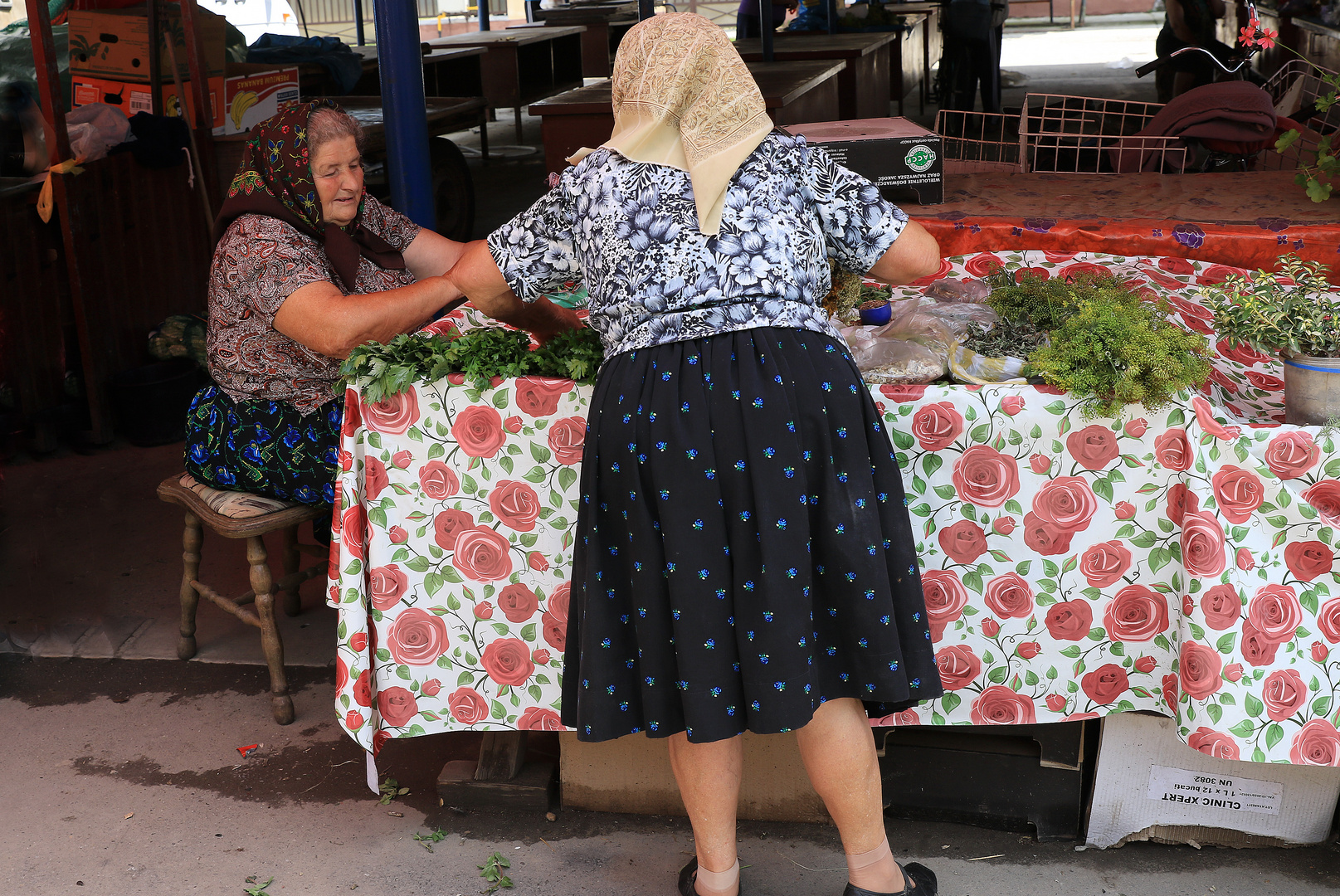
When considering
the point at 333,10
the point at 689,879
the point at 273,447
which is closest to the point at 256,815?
the point at 273,447

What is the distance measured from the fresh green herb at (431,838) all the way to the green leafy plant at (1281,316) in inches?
73.9

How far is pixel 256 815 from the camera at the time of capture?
251cm

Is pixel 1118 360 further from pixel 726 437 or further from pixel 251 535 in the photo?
pixel 251 535

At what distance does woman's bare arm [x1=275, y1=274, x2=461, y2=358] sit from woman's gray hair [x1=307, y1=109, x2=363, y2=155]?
0.33m

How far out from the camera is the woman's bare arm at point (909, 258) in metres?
1.91

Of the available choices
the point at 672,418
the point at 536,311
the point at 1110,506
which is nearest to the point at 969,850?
the point at 1110,506

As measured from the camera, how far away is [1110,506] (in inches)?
80.6

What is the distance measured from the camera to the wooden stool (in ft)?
8.96

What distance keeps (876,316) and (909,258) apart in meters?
0.43

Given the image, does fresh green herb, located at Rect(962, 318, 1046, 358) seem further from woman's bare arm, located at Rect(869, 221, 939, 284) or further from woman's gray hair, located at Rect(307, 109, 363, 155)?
woman's gray hair, located at Rect(307, 109, 363, 155)

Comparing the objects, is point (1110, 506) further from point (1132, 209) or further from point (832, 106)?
point (832, 106)

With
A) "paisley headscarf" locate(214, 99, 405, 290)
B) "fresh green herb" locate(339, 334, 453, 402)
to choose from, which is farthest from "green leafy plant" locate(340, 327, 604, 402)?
"paisley headscarf" locate(214, 99, 405, 290)

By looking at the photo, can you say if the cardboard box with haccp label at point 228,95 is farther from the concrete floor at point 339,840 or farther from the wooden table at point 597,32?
the wooden table at point 597,32

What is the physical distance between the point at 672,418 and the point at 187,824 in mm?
1544
